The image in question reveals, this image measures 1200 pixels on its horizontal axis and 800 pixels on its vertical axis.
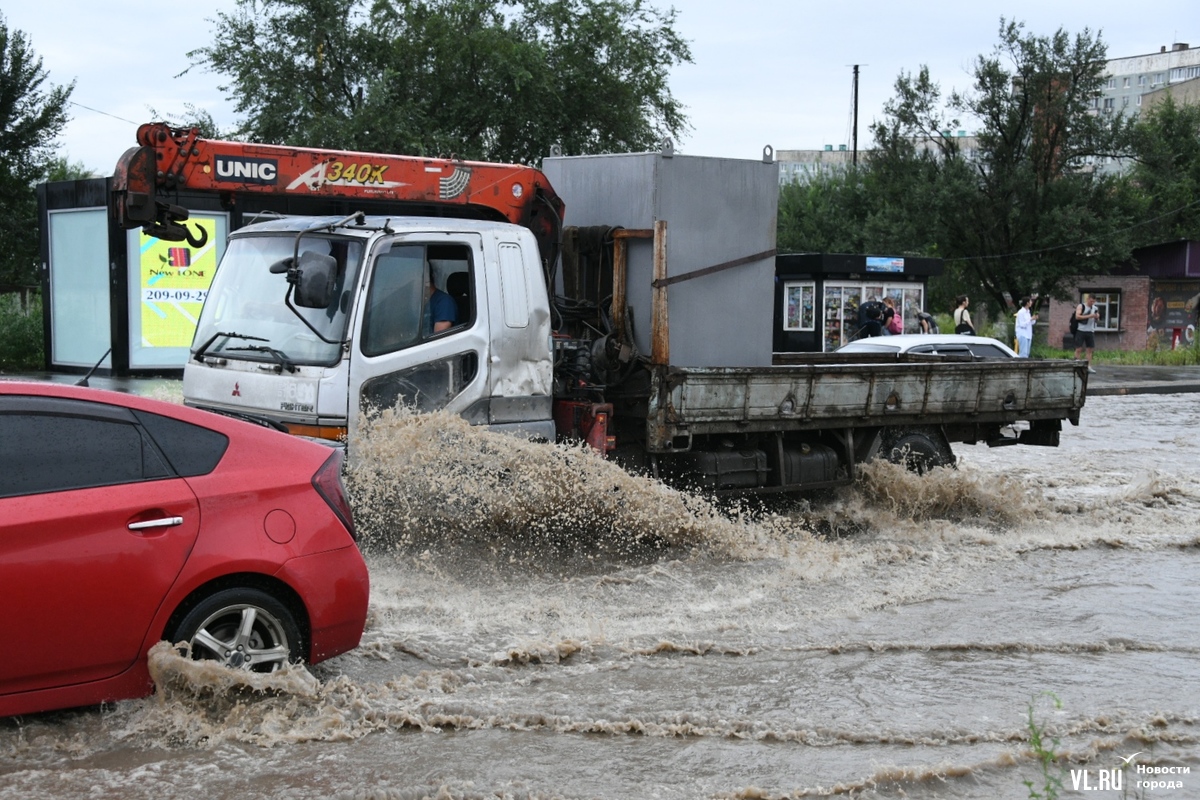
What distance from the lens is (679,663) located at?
21.1 feet

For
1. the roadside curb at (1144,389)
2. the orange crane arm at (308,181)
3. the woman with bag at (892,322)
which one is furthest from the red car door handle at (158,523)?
the roadside curb at (1144,389)

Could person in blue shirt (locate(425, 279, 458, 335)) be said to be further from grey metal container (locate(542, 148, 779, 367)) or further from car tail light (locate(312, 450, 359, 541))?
car tail light (locate(312, 450, 359, 541))

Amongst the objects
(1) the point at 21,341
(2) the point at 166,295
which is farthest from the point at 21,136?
(2) the point at 166,295

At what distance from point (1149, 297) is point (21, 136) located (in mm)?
37640

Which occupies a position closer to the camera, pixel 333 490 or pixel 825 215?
pixel 333 490

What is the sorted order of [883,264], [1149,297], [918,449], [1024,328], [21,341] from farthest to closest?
[1149,297] < [883,264] < [1024,328] < [21,341] < [918,449]

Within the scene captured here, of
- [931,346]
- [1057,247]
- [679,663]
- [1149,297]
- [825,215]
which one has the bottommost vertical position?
[679,663]

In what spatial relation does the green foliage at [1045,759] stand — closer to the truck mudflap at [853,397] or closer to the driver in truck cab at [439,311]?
the truck mudflap at [853,397]

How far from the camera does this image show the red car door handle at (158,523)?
4934 mm

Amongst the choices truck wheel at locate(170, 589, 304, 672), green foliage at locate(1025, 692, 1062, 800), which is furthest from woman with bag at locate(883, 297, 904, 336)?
truck wheel at locate(170, 589, 304, 672)

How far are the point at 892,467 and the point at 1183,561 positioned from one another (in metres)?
2.37

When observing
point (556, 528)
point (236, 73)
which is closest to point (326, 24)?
point (236, 73)

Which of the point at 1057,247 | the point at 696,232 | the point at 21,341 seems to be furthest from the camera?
the point at 1057,247

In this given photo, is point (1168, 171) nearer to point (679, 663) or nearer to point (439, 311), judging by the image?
point (439, 311)
